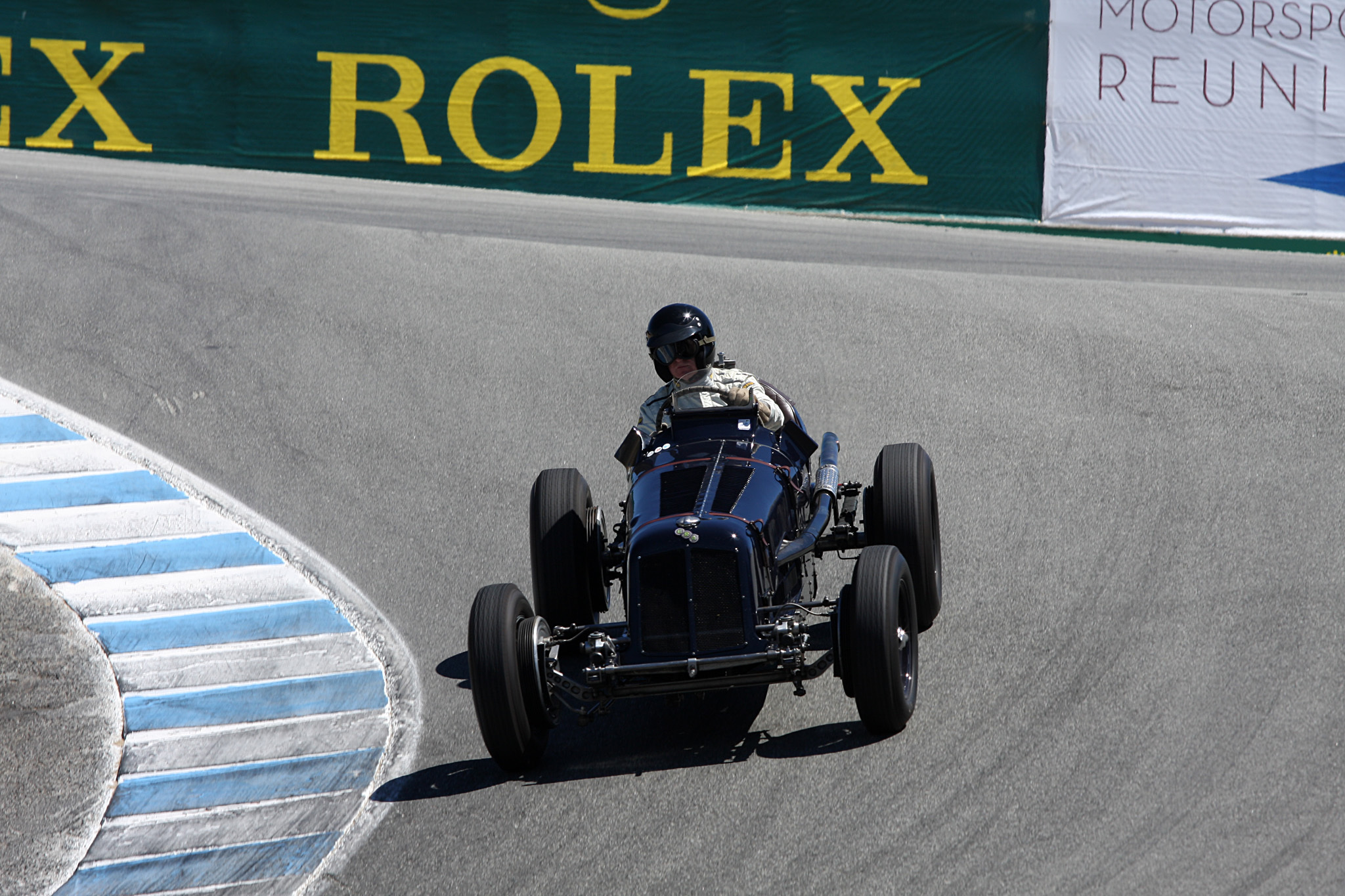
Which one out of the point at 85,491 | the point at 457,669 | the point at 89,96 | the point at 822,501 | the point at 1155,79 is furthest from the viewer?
the point at 89,96

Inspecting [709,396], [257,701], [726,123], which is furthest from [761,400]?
[726,123]

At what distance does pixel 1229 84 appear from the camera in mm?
16500

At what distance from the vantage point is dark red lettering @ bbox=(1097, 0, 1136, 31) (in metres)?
16.5

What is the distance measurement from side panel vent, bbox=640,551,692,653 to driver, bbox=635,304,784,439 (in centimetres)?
128

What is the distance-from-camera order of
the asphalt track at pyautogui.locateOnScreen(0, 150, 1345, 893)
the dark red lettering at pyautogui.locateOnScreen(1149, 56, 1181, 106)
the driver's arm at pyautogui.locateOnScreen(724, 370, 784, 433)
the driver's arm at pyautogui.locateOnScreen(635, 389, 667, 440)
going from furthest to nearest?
the dark red lettering at pyautogui.locateOnScreen(1149, 56, 1181, 106) < the driver's arm at pyautogui.locateOnScreen(635, 389, 667, 440) < the driver's arm at pyautogui.locateOnScreen(724, 370, 784, 433) < the asphalt track at pyautogui.locateOnScreen(0, 150, 1345, 893)

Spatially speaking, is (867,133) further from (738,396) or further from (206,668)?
(206,668)

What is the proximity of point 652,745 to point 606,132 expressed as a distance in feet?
38.9

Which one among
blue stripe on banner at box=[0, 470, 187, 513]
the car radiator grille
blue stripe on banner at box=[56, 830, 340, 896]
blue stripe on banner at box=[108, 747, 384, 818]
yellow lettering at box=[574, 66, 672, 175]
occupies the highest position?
yellow lettering at box=[574, 66, 672, 175]

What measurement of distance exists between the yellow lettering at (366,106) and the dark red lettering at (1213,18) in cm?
928

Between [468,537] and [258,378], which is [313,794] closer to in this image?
[468,537]

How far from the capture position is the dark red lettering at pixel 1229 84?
16469 mm

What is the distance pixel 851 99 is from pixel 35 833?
13.2 m

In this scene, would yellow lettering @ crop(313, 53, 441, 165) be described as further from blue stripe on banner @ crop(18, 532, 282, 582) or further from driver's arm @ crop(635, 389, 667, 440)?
driver's arm @ crop(635, 389, 667, 440)

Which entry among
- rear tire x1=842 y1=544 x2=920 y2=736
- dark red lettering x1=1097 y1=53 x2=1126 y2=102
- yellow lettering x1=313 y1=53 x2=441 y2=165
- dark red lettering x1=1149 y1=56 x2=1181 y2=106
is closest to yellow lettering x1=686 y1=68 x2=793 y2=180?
yellow lettering x1=313 y1=53 x2=441 y2=165
